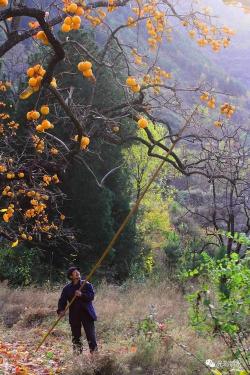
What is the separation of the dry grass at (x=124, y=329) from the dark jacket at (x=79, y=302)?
580mm

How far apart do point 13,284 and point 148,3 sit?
10963 millimetres

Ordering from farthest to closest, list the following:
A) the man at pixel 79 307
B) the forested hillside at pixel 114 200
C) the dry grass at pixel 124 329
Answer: the man at pixel 79 307 → the dry grass at pixel 124 329 → the forested hillside at pixel 114 200

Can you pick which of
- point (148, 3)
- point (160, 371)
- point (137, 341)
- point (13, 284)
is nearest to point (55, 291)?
point (13, 284)

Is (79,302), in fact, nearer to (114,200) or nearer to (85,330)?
(85,330)

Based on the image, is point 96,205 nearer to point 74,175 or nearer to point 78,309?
point 74,175

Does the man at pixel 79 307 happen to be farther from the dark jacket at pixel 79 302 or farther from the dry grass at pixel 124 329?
the dry grass at pixel 124 329

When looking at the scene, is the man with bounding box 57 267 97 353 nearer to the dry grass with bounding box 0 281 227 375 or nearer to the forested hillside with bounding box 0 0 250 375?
the forested hillside with bounding box 0 0 250 375

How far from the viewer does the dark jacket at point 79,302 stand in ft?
21.4

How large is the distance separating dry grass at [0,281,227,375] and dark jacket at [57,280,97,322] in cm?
58

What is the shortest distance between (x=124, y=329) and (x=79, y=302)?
351 centimetres

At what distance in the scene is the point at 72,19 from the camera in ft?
10.4

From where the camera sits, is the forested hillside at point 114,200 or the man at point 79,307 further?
the man at point 79,307

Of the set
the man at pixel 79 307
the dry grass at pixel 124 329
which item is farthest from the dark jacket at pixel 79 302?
the dry grass at pixel 124 329

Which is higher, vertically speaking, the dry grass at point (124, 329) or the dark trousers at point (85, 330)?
the dark trousers at point (85, 330)
